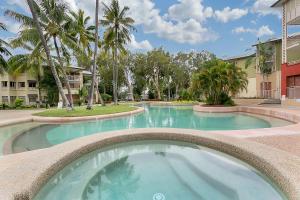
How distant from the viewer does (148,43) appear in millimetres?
52000

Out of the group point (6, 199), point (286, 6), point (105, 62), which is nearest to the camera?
point (6, 199)

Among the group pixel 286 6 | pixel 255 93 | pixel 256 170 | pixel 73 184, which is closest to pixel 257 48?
pixel 255 93

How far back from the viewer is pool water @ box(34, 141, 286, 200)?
5035 millimetres

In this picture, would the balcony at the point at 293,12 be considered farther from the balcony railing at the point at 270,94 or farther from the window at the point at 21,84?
the window at the point at 21,84

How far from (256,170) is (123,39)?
25.2m

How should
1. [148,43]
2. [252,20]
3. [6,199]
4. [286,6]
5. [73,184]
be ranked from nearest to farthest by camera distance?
[6,199], [73,184], [286,6], [252,20], [148,43]

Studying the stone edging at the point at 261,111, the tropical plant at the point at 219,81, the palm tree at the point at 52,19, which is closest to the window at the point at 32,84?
the palm tree at the point at 52,19

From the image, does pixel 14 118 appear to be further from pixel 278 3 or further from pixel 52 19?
pixel 278 3

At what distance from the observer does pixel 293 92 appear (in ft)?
74.1

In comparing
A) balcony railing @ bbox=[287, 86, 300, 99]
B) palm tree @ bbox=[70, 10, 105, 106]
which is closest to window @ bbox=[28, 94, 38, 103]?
palm tree @ bbox=[70, 10, 105, 106]

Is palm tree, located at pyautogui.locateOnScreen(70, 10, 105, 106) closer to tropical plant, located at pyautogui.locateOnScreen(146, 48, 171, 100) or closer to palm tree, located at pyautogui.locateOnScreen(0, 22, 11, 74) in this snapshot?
palm tree, located at pyautogui.locateOnScreen(0, 22, 11, 74)

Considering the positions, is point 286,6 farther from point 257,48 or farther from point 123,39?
point 123,39

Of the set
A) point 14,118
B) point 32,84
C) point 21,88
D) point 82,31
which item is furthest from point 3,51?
point 14,118

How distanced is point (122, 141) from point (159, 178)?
3.24 meters
